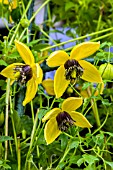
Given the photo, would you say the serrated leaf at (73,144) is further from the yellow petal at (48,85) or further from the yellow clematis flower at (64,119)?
the yellow petal at (48,85)

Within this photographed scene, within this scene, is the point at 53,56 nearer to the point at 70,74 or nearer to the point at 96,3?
the point at 70,74

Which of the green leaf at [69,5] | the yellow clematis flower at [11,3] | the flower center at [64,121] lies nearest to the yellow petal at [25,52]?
the flower center at [64,121]

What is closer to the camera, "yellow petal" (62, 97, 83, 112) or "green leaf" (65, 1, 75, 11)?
"yellow petal" (62, 97, 83, 112)

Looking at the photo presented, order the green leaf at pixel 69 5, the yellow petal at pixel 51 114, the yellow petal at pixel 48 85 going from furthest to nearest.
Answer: the green leaf at pixel 69 5
the yellow petal at pixel 48 85
the yellow petal at pixel 51 114

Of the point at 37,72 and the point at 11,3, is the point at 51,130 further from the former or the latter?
the point at 11,3

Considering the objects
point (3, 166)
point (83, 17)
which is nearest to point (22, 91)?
point (3, 166)

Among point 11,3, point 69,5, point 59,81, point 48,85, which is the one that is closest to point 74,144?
point 59,81

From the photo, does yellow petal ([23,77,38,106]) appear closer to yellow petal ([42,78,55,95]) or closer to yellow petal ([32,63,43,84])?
yellow petal ([32,63,43,84])

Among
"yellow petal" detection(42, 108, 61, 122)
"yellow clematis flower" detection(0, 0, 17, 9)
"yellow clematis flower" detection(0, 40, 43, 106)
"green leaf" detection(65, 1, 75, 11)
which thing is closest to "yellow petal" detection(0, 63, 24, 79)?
"yellow clematis flower" detection(0, 40, 43, 106)
